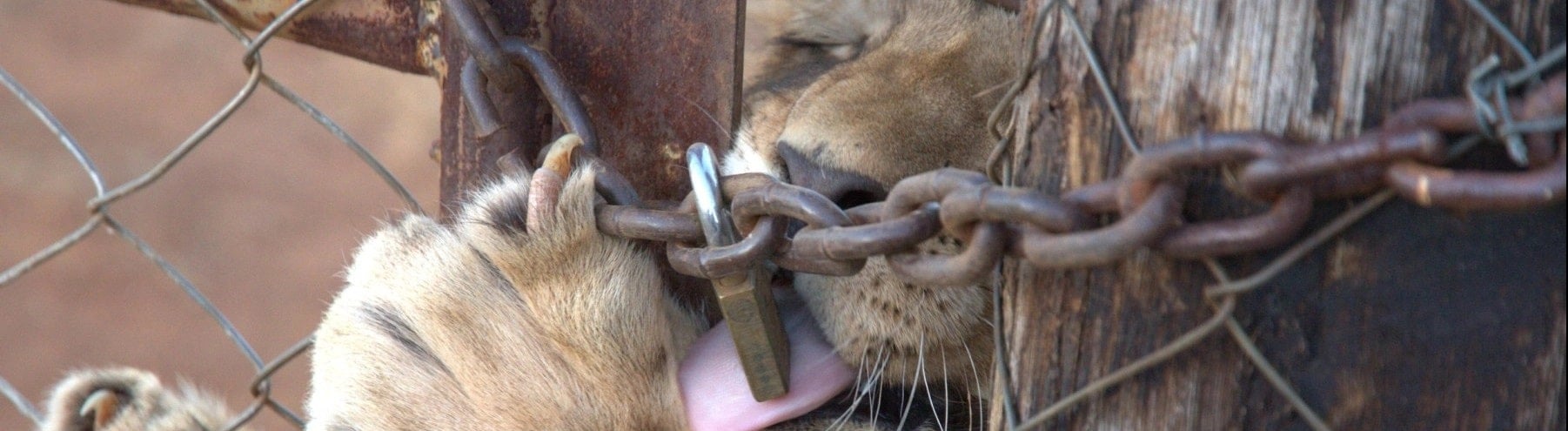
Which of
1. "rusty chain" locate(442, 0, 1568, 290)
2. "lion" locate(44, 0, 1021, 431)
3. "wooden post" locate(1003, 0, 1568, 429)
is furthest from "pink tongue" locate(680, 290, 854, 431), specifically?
"wooden post" locate(1003, 0, 1568, 429)

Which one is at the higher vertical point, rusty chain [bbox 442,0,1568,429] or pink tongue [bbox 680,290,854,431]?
rusty chain [bbox 442,0,1568,429]

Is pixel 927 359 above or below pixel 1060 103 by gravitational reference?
below

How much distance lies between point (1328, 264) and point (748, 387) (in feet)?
2.04

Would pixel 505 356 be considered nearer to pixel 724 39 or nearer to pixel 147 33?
pixel 724 39

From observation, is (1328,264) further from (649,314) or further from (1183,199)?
(649,314)

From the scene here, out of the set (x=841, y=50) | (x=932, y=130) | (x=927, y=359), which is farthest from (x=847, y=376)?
(x=841, y=50)

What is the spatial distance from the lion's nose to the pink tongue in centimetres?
15

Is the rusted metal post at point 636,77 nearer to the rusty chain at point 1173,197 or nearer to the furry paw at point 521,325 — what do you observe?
the furry paw at point 521,325

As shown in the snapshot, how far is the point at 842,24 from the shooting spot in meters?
1.82

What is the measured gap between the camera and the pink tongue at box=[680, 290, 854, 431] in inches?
48.8

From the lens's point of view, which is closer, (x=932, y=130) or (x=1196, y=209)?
(x=1196, y=209)

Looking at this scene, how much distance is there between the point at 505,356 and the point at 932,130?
479mm

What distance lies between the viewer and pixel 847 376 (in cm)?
127

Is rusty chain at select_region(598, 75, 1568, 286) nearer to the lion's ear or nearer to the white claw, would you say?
the white claw
